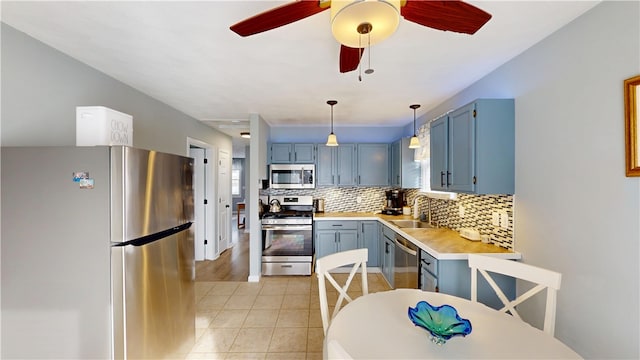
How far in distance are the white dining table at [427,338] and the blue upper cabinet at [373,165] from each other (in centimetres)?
301

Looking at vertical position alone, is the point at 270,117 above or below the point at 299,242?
above

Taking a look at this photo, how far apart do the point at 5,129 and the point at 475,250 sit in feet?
11.1

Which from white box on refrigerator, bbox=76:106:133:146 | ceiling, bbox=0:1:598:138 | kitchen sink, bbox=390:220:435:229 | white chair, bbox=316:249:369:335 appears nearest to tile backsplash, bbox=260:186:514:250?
kitchen sink, bbox=390:220:435:229

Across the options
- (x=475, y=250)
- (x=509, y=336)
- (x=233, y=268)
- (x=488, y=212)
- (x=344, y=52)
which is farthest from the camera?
(x=233, y=268)

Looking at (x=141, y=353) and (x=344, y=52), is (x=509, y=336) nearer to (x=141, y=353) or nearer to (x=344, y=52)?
(x=344, y=52)

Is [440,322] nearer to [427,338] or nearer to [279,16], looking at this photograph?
[427,338]

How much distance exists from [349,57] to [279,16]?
1.74 ft

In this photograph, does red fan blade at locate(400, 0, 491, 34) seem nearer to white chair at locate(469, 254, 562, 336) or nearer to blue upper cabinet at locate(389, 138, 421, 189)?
white chair at locate(469, 254, 562, 336)

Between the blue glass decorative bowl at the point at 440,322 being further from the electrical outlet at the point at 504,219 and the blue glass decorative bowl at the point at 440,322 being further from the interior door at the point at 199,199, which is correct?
the interior door at the point at 199,199

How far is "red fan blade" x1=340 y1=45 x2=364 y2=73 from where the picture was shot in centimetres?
140

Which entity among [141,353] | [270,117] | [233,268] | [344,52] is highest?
[270,117]

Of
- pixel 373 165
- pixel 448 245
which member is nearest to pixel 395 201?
pixel 373 165

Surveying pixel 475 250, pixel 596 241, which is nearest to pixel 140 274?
pixel 475 250

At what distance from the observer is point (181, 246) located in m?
2.02
